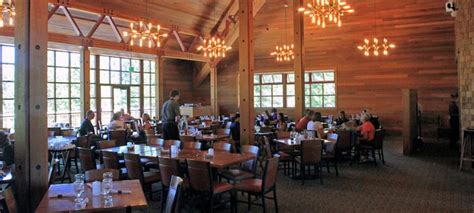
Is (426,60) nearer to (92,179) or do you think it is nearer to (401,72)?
(401,72)

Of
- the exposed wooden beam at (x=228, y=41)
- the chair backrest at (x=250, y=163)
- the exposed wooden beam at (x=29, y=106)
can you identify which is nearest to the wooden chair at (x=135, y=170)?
the chair backrest at (x=250, y=163)

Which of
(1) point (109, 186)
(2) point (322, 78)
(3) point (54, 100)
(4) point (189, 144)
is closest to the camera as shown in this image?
(1) point (109, 186)

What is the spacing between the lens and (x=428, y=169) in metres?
8.15

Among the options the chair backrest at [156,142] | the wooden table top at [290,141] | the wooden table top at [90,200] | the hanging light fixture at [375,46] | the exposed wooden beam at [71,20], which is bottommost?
the wooden table top at [90,200]

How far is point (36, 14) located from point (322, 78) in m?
13.1

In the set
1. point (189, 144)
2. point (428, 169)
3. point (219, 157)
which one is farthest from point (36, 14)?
point (428, 169)

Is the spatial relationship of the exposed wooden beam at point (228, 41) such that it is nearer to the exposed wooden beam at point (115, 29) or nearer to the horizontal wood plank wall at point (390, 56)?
the horizontal wood plank wall at point (390, 56)

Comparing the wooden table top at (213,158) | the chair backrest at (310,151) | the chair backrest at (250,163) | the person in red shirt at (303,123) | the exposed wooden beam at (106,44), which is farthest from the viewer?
the exposed wooden beam at (106,44)

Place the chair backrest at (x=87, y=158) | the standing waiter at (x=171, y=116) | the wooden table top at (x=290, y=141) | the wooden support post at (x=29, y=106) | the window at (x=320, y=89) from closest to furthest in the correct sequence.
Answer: the wooden support post at (x=29, y=106)
the chair backrest at (x=87, y=158)
the wooden table top at (x=290, y=141)
the standing waiter at (x=171, y=116)
the window at (x=320, y=89)

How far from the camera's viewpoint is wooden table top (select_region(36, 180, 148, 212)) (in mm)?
3057

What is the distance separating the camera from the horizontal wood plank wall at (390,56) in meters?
13.1

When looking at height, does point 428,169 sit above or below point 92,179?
below

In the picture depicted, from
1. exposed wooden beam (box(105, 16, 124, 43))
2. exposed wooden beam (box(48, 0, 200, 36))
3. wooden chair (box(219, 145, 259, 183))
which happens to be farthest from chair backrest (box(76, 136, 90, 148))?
exposed wooden beam (box(105, 16, 124, 43))

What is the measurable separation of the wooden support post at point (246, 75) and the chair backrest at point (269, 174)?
233cm
